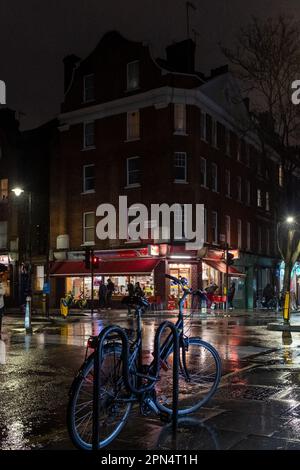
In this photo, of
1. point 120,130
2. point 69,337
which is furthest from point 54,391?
point 120,130

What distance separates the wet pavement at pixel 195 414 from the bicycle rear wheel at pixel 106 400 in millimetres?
153

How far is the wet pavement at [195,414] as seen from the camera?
218 inches

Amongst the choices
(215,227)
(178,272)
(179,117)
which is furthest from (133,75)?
(178,272)

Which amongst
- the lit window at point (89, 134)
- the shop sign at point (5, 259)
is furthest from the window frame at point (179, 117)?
the shop sign at point (5, 259)

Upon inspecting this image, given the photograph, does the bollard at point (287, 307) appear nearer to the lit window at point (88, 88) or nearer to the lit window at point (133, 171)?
the lit window at point (133, 171)

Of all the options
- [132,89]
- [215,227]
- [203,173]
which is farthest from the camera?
[215,227]

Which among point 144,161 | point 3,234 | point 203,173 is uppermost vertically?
point 144,161

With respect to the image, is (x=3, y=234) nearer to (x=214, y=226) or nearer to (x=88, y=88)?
(x=88, y=88)

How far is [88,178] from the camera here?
4012 cm

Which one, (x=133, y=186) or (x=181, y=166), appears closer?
(x=181, y=166)

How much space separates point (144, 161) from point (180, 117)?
3624 millimetres

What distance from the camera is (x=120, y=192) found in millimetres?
37688

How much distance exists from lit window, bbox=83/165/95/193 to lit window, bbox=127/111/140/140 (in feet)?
13.0

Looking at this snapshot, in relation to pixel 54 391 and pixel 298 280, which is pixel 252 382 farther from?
pixel 298 280
